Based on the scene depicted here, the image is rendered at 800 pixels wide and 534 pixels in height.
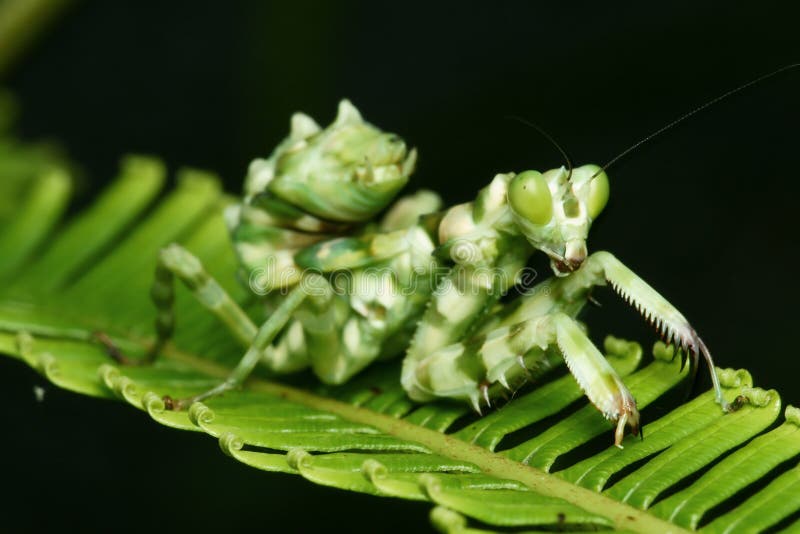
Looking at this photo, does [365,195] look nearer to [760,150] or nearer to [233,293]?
[233,293]

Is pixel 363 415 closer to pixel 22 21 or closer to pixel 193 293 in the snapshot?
pixel 193 293

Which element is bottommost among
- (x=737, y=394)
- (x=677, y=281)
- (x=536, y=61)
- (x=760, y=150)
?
(x=677, y=281)

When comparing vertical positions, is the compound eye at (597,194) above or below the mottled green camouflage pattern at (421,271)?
above

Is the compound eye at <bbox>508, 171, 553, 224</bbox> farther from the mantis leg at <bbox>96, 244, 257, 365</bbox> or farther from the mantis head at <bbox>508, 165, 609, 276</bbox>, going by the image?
the mantis leg at <bbox>96, 244, 257, 365</bbox>

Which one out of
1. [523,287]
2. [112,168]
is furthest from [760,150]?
[112,168]

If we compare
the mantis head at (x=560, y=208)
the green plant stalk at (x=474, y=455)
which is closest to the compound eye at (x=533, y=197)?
the mantis head at (x=560, y=208)

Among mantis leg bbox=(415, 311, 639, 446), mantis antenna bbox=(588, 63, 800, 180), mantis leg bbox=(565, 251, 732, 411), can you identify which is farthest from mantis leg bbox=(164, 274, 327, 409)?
mantis antenna bbox=(588, 63, 800, 180)

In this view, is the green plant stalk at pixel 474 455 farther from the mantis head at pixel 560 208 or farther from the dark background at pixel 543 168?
the dark background at pixel 543 168
